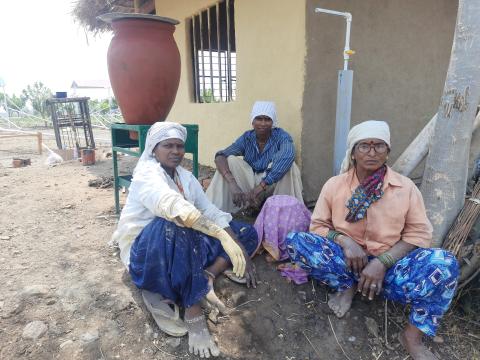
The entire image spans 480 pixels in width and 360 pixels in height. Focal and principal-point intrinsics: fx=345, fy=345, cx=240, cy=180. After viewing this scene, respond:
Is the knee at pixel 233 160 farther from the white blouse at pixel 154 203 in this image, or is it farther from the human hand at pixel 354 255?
the human hand at pixel 354 255

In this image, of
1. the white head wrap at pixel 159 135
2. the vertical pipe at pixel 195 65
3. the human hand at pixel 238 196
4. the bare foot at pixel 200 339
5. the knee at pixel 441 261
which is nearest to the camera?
the knee at pixel 441 261

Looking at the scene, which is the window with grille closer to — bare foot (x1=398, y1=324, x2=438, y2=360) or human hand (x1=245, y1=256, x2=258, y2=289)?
human hand (x1=245, y1=256, x2=258, y2=289)

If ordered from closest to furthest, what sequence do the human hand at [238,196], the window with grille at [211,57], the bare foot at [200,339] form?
1. the bare foot at [200,339]
2. the human hand at [238,196]
3. the window with grille at [211,57]

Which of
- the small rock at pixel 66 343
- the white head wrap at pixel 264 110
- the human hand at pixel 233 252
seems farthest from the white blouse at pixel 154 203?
the white head wrap at pixel 264 110

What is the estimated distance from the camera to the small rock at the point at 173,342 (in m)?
1.84

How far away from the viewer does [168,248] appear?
1878mm

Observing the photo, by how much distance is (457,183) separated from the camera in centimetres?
210

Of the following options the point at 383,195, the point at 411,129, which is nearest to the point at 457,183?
the point at 383,195

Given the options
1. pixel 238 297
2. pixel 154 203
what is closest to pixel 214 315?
pixel 238 297

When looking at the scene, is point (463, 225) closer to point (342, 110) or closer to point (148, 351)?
point (342, 110)

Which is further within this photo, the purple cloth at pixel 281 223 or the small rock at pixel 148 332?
the purple cloth at pixel 281 223

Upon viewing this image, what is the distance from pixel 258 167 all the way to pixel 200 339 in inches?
66.5

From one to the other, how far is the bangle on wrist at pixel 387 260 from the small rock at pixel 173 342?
1176 millimetres

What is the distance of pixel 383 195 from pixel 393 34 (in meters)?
2.43
